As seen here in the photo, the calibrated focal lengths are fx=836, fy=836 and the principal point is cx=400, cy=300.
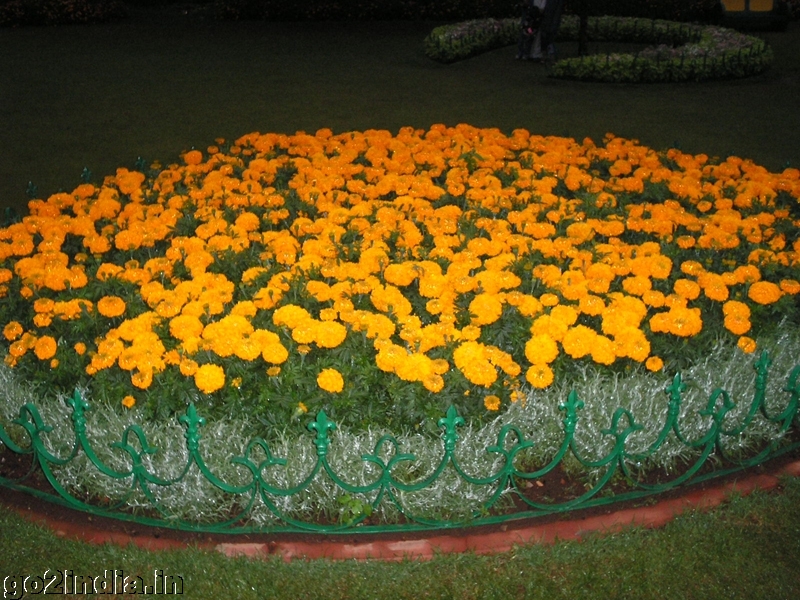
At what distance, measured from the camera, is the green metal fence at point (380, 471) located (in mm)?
3492

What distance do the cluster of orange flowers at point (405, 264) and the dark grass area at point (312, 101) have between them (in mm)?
2561

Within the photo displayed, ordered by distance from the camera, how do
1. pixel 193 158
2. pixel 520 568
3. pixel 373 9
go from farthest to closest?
pixel 373 9 → pixel 193 158 → pixel 520 568

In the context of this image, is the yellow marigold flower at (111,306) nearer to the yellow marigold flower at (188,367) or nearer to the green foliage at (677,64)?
the yellow marigold flower at (188,367)

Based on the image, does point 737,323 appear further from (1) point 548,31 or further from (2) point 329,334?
(1) point 548,31

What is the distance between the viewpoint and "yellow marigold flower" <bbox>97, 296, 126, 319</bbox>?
4422 millimetres

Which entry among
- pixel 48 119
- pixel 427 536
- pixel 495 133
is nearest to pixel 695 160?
pixel 495 133

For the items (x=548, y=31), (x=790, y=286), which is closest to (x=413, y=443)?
(x=790, y=286)

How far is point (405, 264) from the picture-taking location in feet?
15.5

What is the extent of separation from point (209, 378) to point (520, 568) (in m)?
1.61

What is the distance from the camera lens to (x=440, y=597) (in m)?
3.40

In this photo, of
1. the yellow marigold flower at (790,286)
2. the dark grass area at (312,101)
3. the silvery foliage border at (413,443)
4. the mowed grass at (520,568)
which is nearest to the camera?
the mowed grass at (520,568)

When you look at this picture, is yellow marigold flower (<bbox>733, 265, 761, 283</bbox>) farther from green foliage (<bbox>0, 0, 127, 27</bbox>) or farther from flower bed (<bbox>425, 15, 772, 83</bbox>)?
green foliage (<bbox>0, 0, 127, 27</bbox>)

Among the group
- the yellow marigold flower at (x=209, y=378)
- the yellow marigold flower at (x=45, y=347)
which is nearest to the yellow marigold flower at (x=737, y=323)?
the yellow marigold flower at (x=209, y=378)

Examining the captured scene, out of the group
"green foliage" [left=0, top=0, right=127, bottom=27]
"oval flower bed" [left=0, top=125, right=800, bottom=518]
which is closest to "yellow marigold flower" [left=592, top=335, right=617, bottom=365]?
"oval flower bed" [left=0, top=125, right=800, bottom=518]
